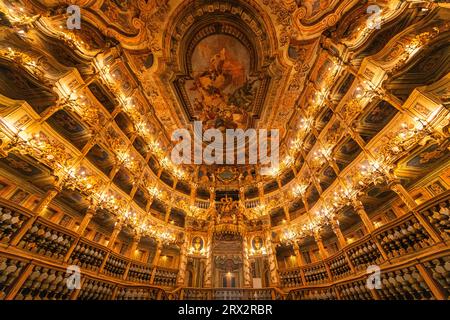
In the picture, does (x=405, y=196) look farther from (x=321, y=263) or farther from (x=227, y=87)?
(x=227, y=87)

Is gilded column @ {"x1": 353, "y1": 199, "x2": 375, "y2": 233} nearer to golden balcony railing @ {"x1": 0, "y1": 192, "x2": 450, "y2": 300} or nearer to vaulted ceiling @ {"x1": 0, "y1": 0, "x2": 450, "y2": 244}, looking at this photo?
golden balcony railing @ {"x1": 0, "y1": 192, "x2": 450, "y2": 300}

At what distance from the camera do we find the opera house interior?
20.5 feet

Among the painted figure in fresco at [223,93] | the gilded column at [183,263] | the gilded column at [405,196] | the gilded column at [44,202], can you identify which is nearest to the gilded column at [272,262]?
the gilded column at [183,263]

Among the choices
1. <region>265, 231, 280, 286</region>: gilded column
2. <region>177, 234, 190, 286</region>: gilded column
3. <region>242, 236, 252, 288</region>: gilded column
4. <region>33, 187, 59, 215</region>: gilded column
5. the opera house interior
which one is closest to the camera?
Result: the opera house interior

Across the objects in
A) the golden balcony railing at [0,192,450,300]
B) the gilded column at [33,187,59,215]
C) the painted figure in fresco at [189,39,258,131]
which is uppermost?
the painted figure in fresco at [189,39,258,131]

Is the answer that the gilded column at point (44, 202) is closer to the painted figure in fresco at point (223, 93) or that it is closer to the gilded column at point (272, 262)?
the painted figure in fresco at point (223, 93)

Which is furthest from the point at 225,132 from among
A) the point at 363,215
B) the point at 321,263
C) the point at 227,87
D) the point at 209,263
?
the point at 321,263

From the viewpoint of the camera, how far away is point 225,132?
1812 centimetres

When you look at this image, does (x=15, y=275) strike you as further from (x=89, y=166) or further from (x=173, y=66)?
(x=173, y=66)

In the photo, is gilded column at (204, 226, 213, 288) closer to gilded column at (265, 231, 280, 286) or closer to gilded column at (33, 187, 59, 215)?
gilded column at (265, 231, 280, 286)

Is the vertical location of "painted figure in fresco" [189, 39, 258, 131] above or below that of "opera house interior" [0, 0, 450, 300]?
above

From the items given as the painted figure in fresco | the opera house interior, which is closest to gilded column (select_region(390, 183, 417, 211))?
the opera house interior

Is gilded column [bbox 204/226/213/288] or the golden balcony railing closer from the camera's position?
the golden balcony railing

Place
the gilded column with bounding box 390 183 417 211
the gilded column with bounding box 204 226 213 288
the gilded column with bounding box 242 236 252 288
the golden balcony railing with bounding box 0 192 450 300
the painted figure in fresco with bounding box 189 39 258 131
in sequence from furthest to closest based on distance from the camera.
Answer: the painted figure in fresco with bounding box 189 39 258 131 → the gilded column with bounding box 242 236 252 288 → the gilded column with bounding box 204 226 213 288 → the gilded column with bounding box 390 183 417 211 → the golden balcony railing with bounding box 0 192 450 300
